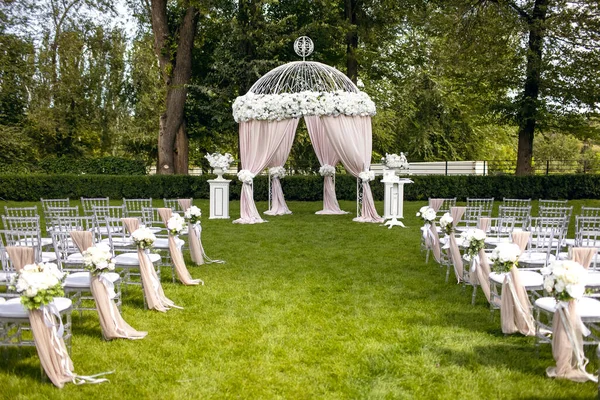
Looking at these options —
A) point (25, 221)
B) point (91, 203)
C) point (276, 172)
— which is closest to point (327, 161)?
point (276, 172)

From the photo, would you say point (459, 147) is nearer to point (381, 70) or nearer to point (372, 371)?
point (381, 70)

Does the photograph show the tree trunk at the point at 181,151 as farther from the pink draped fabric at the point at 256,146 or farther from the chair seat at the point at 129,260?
the chair seat at the point at 129,260

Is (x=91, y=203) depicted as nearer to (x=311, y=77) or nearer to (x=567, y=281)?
(x=311, y=77)

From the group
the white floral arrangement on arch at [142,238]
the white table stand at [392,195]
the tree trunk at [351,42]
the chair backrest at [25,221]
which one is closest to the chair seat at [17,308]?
the white floral arrangement on arch at [142,238]

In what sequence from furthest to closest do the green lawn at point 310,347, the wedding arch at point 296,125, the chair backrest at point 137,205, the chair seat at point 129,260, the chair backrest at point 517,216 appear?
1. the wedding arch at point 296,125
2. the chair backrest at point 137,205
3. the chair backrest at point 517,216
4. the chair seat at point 129,260
5. the green lawn at point 310,347

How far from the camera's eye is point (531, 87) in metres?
19.6

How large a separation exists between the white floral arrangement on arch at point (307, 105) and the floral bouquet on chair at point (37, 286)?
981 cm

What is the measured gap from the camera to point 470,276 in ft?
22.0

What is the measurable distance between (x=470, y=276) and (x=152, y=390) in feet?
13.0

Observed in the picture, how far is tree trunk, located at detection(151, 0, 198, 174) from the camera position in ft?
Answer: 65.1

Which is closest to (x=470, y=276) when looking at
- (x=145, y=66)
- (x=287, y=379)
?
(x=287, y=379)

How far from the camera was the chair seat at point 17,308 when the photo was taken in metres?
4.39

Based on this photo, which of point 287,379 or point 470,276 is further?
point 470,276

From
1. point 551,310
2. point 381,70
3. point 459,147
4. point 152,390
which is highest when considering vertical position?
point 381,70
